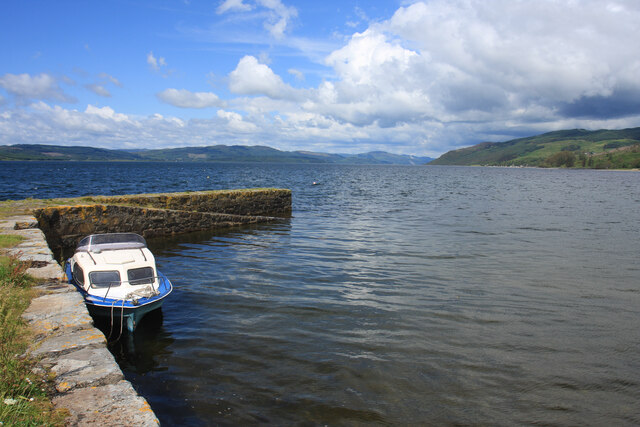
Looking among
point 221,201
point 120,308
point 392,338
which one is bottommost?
point 392,338

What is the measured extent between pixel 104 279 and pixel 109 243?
4.55ft

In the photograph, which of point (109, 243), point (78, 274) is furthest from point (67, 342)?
point (109, 243)

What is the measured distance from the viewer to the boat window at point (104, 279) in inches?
327

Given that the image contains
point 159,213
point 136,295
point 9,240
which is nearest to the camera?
point 136,295

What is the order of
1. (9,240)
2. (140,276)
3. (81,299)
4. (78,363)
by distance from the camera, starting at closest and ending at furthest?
1. (78,363)
2. (81,299)
3. (140,276)
4. (9,240)

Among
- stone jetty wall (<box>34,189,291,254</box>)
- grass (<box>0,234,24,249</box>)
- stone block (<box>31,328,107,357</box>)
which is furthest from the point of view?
stone jetty wall (<box>34,189,291,254</box>)

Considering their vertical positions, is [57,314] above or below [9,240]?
below

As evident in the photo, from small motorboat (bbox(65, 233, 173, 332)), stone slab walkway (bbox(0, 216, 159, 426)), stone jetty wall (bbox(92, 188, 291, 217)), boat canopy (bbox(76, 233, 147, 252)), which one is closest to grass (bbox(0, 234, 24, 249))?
small motorboat (bbox(65, 233, 173, 332))

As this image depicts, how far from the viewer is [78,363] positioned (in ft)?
15.9

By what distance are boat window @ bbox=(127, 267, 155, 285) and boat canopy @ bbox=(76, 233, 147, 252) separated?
2.87ft

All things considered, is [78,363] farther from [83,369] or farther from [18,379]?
[18,379]

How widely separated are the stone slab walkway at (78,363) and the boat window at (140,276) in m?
1.27

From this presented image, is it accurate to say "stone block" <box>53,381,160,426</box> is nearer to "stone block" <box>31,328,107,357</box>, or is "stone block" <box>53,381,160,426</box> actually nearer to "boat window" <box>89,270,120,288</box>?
"stone block" <box>31,328,107,357</box>

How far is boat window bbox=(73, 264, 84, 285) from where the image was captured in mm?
8539
